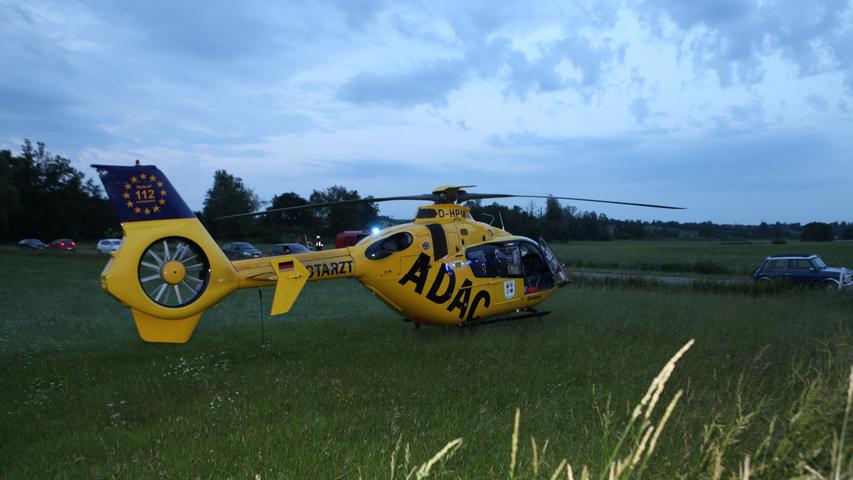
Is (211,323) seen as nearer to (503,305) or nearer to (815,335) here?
(503,305)

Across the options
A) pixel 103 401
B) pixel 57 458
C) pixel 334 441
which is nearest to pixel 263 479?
pixel 334 441

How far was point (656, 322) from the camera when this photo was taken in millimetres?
13578

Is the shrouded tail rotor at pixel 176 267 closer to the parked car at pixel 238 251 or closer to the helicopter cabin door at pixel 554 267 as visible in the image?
the helicopter cabin door at pixel 554 267

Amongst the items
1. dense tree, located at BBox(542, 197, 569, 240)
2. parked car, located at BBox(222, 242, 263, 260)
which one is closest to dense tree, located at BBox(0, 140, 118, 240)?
parked car, located at BBox(222, 242, 263, 260)

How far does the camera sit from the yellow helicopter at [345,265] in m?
8.30

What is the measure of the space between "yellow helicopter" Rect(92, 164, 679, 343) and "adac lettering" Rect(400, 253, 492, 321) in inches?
0.9

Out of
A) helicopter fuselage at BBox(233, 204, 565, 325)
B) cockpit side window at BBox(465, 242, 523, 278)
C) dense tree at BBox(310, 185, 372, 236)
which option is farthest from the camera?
dense tree at BBox(310, 185, 372, 236)

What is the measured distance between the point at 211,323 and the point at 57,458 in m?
10.4

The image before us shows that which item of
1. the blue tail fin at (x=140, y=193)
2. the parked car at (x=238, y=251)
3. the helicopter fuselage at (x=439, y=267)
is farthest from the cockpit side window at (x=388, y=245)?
the parked car at (x=238, y=251)

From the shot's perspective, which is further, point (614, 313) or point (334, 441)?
point (614, 313)

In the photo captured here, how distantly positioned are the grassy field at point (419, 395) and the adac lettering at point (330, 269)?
164 centimetres

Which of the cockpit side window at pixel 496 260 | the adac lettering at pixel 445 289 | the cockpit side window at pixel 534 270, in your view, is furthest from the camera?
the cockpit side window at pixel 534 270

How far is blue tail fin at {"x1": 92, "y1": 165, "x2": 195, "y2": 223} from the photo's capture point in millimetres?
8219

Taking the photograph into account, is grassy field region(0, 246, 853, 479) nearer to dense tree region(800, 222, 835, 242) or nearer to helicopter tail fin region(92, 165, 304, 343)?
helicopter tail fin region(92, 165, 304, 343)
